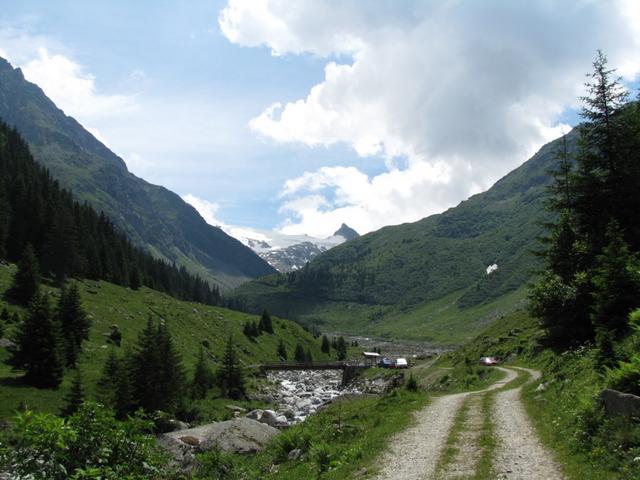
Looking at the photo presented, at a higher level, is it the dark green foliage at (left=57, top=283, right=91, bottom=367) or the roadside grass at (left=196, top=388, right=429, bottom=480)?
the dark green foliage at (left=57, top=283, right=91, bottom=367)

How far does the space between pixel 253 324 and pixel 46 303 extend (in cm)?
7928

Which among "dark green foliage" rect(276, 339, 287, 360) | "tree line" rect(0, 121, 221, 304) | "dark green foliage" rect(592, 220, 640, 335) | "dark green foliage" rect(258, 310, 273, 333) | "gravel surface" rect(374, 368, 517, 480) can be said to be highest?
"tree line" rect(0, 121, 221, 304)

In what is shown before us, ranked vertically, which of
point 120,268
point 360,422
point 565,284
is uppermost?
point 120,268

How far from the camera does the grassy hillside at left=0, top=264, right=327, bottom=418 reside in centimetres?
5000

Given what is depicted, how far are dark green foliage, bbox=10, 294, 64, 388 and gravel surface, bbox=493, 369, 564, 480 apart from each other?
49.3 meters

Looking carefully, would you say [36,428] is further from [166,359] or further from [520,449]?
[166,359]

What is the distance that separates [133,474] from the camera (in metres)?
11.3

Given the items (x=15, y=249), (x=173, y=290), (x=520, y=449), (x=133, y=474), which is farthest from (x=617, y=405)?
(x=173, y=290)

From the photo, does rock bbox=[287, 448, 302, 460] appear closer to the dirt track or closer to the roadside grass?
the roadside grass

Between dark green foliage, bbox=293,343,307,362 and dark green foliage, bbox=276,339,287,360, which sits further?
dark green foliage, bbox=293,343,307,362

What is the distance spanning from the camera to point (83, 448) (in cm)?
1097

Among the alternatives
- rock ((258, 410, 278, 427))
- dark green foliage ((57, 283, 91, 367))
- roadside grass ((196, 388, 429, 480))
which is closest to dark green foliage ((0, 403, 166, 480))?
roadside grass ((196, 388, 429, 480))

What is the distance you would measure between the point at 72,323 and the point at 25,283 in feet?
49.9

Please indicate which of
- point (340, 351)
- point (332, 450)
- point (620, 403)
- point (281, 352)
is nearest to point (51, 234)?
point (281, 352)
